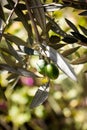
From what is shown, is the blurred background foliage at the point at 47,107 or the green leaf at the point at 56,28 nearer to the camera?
the green leaf at the point at 56,28

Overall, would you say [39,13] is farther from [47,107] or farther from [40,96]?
[47,107]

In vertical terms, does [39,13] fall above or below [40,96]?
above

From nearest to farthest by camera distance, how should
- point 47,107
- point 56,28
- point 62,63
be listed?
point 62,63
point 56,28
point 47,107

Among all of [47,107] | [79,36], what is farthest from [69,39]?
[47,107]

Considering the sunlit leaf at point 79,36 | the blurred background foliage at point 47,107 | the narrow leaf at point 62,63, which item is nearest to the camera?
the narrow leaf at point 62,63

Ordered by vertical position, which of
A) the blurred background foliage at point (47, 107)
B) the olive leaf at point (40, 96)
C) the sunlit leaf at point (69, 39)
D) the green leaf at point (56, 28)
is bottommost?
the blurred background foliage at point (47, 107)

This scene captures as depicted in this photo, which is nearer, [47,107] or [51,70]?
[51,70]

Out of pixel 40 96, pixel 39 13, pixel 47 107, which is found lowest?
pixel 47 107

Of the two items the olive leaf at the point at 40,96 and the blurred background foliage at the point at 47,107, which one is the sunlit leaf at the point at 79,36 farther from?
the blurred background foliage at the point at 47,107

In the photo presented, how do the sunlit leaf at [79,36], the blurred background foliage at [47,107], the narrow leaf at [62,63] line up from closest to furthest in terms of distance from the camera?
the narrow leaf at [62,63], the sunlit leaf at [79,36], the blurred background foliage at [47,107]

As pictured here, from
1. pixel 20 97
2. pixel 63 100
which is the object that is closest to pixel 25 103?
pixel 20 97

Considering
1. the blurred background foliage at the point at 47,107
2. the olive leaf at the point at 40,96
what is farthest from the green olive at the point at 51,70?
the blurred background foliage at the point at 47,107

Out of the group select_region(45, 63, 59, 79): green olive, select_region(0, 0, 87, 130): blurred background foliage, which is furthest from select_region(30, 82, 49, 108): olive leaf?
select_region(0, 0, 87, 130): blurred background foliage
